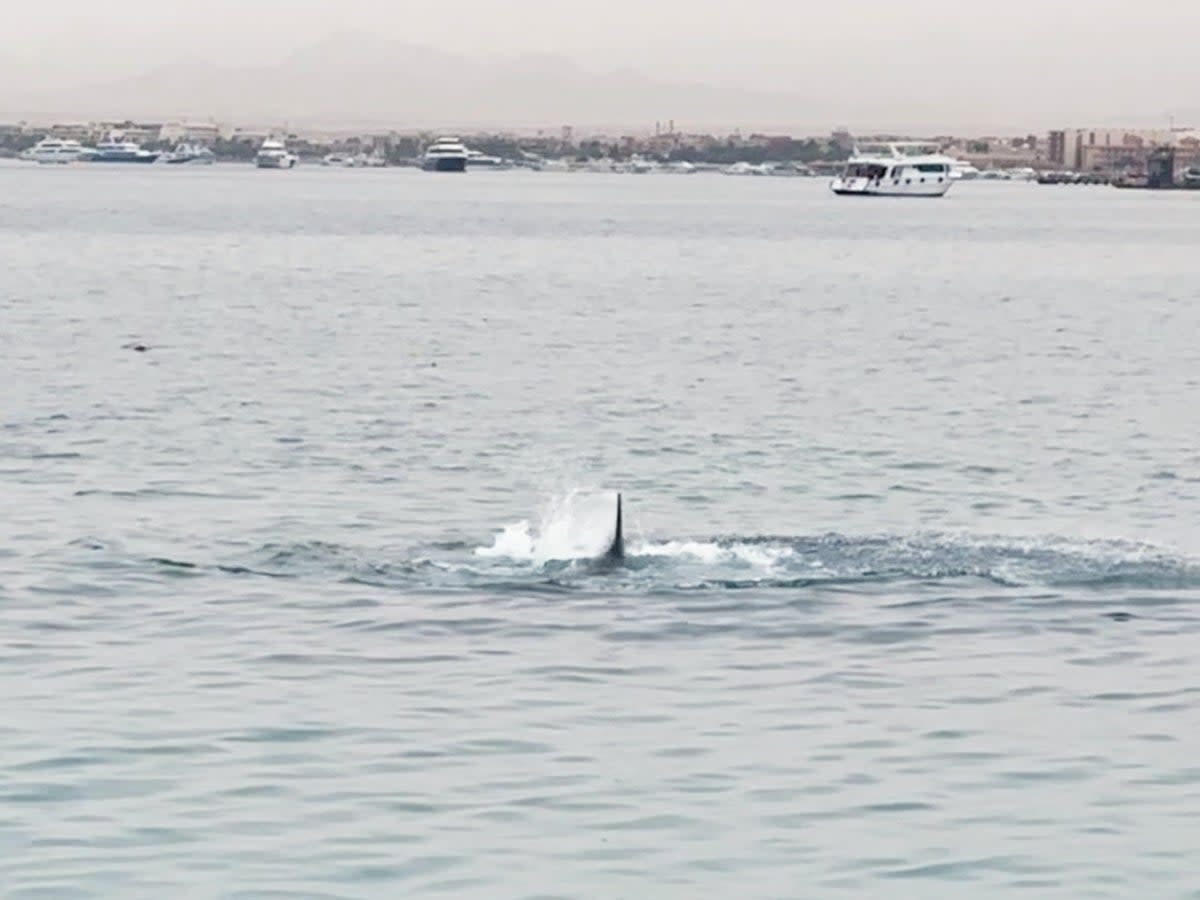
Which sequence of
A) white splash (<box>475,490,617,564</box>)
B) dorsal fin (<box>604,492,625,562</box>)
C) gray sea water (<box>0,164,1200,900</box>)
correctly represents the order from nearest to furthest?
1. gray sea water (<box>0,164,1200,900</box>)
2. dorsal fin (<box>604,492,625,562</box>)
3. white splash (<box>475,490,617,564</box>)

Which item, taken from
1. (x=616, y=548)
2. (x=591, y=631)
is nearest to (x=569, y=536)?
(x=616, y=548)

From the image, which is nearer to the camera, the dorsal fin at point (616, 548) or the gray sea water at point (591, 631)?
the gray sea water at point (591, 631)

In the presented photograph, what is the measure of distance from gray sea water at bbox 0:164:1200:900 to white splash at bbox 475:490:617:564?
6 centimetres

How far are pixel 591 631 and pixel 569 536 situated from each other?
4.86 meters

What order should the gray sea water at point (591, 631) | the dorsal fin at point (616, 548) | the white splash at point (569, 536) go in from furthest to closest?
the white splash at point (569, 536)
the dorsal fin at point (616, 548)
the gray sea water at point (591, 631)

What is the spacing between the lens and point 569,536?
29.0 m

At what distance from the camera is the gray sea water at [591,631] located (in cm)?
1744

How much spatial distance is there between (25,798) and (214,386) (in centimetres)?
3332

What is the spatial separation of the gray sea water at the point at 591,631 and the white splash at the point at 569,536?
0.06 metres

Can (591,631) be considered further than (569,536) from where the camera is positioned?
No

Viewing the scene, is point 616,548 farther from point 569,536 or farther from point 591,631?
point 591,631

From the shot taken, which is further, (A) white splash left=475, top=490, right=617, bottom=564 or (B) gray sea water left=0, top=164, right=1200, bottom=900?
(A) white splash left=475, top=490, right=617, bottom=564

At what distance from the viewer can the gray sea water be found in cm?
1744

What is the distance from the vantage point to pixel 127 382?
169ft
